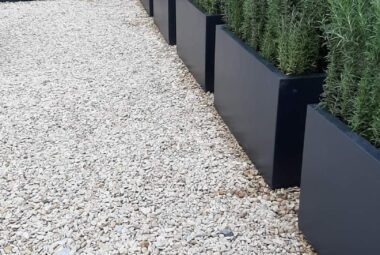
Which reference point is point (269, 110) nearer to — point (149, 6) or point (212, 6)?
point (212, 6)

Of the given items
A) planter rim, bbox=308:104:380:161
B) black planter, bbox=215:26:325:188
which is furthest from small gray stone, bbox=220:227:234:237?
planter rim, bbox=308:104:380:161

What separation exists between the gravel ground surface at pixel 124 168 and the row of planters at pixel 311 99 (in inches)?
8.8

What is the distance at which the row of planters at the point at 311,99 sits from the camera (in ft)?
6.75

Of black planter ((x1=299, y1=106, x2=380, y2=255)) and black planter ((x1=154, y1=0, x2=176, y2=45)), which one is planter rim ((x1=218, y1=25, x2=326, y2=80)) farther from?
black planter ((x1=154, y1=0, x2=176, y2=45))

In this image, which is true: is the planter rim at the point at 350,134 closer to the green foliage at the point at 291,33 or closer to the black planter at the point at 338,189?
the black planter at the point at 338,189

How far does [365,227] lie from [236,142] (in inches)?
69.7

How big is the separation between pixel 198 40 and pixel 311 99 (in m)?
2.02

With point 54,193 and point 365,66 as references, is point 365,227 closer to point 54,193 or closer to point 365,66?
point 365,66

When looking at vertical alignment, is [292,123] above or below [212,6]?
below

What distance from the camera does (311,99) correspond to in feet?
9.28

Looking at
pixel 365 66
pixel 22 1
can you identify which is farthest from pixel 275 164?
pixel 22 1

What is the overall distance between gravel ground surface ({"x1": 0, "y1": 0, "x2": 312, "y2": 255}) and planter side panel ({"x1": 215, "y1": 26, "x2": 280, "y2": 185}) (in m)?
0.13

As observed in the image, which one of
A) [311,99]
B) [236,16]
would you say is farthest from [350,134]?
[236,16]

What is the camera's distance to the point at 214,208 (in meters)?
2.92
